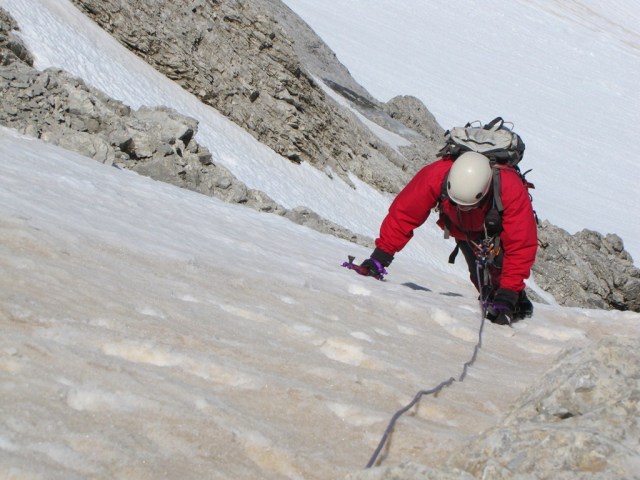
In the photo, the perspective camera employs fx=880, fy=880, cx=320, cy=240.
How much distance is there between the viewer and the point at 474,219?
747 cm

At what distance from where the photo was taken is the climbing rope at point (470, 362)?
3.63m

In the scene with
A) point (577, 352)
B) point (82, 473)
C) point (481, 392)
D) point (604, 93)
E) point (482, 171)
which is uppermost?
point (604, 93)

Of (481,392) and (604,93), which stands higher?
(604,93)

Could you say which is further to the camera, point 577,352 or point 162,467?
point 577,352

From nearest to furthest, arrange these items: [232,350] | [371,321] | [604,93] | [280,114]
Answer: [232,350] < [371,321] < [280,114] < [604,93]

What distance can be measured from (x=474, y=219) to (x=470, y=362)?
2203 millimetres

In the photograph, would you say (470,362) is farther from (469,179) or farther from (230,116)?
(230,116)

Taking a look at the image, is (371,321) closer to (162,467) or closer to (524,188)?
(524,188)

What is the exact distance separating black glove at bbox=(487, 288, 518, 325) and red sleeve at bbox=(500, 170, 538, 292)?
0.09 m

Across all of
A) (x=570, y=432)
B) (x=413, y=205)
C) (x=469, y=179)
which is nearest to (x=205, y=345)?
(x=570, y=432)

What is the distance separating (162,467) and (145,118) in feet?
40.5

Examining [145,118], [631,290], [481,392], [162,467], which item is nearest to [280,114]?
[145,118]

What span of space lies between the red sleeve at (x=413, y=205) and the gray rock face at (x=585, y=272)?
16.9 meters

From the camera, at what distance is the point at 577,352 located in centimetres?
401
